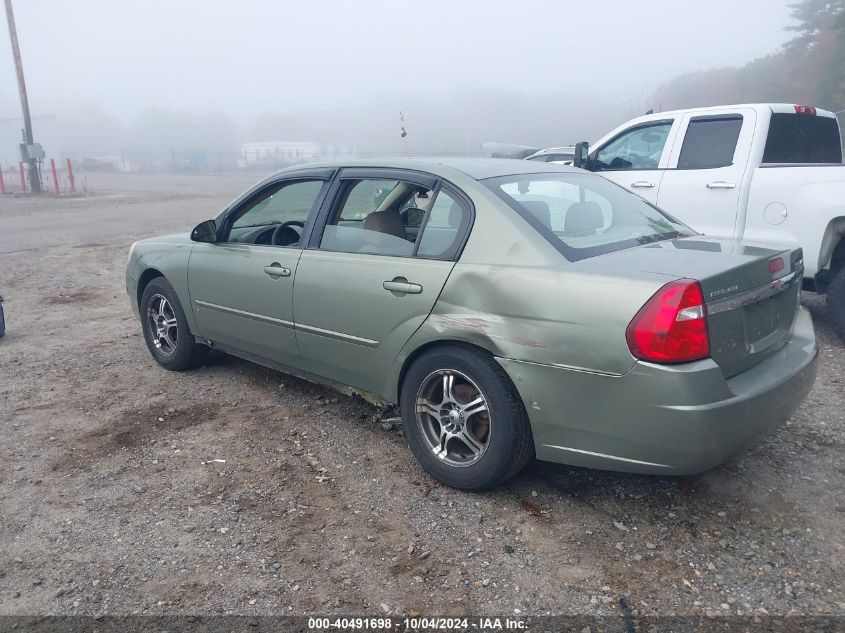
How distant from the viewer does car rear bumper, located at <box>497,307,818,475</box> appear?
273 centimetres

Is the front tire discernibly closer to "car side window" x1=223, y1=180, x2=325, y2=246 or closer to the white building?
"car side window" x1=223, y1=180, x2=325, y2=246

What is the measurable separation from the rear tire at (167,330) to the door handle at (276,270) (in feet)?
3.78

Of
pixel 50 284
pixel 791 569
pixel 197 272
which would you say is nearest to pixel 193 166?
pixel 50 284

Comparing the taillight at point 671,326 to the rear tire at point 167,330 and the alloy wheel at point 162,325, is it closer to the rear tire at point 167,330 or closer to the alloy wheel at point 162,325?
the rear tire at point 167,330

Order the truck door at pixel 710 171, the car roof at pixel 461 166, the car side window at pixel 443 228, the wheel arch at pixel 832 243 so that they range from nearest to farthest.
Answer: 1. the car side window at pixel 443 228
2. the car roof at pixel 461 166
3. the wheel arch at pixel 832 243
4. the truck door at pixel 710 171

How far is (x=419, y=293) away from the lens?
3438mm

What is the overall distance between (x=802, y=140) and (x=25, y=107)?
2677 centimetres

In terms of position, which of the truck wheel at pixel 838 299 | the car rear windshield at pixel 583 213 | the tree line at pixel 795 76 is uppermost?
the tree line at pixel 795 76

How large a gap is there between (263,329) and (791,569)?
3.08 metres

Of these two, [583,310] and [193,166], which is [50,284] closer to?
[583,310]

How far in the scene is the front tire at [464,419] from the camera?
3.15 metres

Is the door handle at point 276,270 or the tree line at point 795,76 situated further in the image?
the tree line at point 795,76

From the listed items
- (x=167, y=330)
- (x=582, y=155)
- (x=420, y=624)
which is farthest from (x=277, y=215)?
(x=582, y=155)

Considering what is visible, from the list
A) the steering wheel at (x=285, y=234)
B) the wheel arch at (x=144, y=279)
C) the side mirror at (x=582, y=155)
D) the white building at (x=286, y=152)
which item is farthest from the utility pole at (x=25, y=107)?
the steering wheel at (x=285, y=234)
